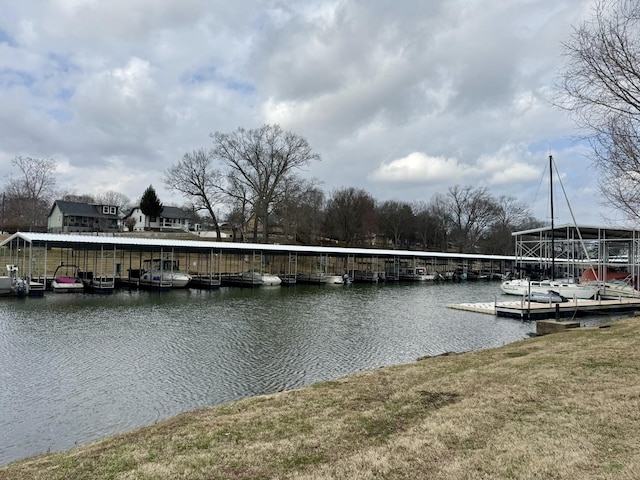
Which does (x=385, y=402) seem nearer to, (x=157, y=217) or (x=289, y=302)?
(x=289, y=302)

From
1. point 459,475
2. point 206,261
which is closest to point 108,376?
point 459,475

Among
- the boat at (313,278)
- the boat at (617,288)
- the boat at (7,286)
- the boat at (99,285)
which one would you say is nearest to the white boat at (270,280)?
the boat at (313,278)

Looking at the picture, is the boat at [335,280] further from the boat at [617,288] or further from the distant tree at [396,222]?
the distant tree at [396,222]

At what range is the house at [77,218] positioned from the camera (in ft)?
232

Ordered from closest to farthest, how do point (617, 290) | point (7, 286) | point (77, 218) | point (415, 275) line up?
point (7, 286)
point (617, 290)
point (415, 275)
point (77, 218)

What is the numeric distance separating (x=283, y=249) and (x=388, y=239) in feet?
165

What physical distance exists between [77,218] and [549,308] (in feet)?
226

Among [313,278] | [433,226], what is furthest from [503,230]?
[313,278]

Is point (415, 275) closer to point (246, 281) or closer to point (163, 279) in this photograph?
point (246, 281)

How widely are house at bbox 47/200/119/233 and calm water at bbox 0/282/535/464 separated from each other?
46594 millimetres

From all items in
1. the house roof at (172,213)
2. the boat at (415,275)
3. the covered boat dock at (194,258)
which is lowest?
the boat at (415,275)

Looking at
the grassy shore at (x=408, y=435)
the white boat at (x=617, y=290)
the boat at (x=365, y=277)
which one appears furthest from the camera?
the boat at (x=365, y=277)

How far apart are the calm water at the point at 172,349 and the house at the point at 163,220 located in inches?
2092

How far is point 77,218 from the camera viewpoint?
237ft
